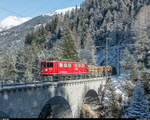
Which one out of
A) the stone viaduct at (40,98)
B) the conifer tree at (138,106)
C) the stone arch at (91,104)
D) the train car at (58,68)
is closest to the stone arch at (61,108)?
the stone viaduct at (40,98)

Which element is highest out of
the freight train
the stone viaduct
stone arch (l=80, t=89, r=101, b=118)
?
the freight train

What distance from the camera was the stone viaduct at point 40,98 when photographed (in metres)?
14.8

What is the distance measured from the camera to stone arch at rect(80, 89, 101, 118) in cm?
3344

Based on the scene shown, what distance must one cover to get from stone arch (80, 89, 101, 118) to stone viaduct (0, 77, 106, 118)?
12.5 ft

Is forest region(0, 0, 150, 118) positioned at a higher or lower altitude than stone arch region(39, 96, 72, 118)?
higher

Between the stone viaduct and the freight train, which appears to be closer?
the stone viaduct

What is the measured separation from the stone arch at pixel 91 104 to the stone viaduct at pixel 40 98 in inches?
150

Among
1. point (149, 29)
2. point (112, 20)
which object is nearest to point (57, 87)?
point (149, 29)

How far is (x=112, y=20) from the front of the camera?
10250 centimetres

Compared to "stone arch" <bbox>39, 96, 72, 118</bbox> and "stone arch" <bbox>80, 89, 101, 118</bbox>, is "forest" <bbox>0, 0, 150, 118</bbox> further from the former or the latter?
"stone arch" <bbox>39, 96, 72, 118</bbox>

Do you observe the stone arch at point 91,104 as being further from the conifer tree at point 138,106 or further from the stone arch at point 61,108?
the conifer tree at point 138,106

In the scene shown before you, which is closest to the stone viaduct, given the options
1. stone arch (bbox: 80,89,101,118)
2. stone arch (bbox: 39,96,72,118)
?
stone arch (bbox: 39,96,72,118)

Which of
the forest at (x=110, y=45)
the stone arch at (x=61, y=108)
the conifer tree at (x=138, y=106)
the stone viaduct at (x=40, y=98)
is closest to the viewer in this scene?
the stone viaduct at (x=40, y=98)

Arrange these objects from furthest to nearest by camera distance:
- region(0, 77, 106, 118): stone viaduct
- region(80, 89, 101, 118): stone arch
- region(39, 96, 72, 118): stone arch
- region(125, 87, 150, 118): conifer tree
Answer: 1. region(80, 89, 101, 118): stone arch
2. region(125, 87, 150, 118): conifer tree
3. region(39, 96, 72, 118): stone arch
4. region(0, 77, 106, 118): stone viaduct
